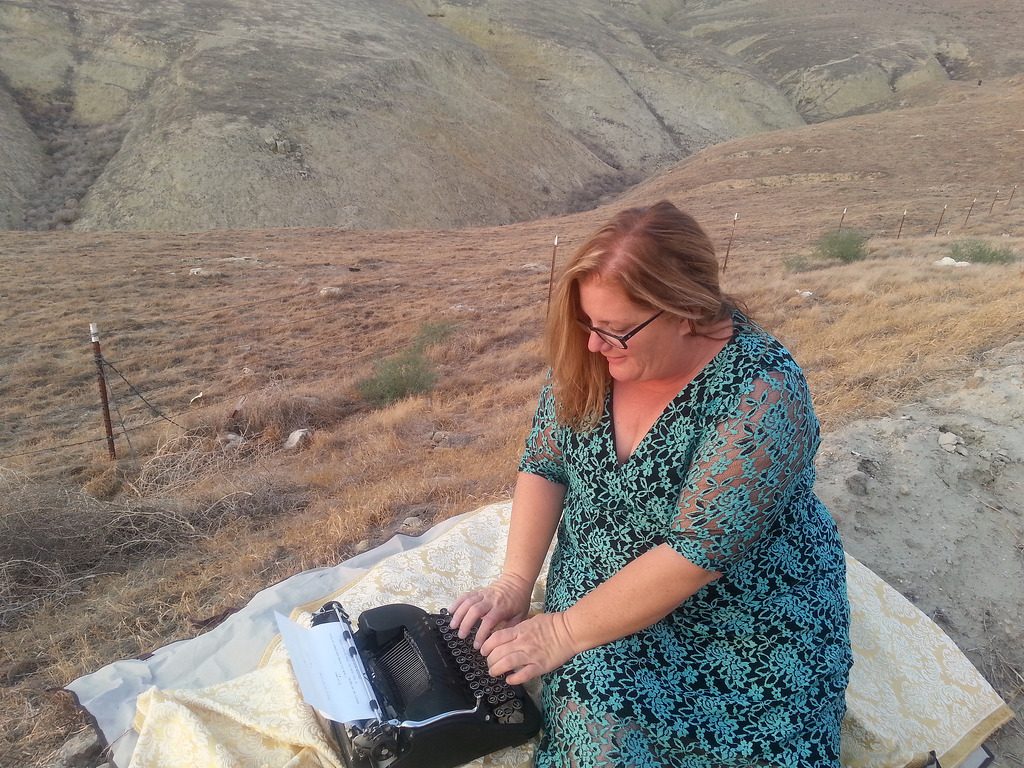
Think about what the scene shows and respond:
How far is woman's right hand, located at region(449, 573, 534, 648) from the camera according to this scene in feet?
6.06

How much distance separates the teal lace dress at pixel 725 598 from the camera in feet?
4.93

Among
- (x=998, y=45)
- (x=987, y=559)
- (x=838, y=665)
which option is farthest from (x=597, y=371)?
(x=998, y=45)

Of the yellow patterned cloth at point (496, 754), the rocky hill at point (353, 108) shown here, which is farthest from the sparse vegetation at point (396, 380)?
the rocky hill at point (353, 108)

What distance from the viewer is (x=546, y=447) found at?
1.96 metres

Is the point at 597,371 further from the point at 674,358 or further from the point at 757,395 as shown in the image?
the point at 757,395

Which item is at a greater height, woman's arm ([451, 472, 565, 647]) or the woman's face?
the woman's face

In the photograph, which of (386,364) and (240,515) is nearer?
(240,515)

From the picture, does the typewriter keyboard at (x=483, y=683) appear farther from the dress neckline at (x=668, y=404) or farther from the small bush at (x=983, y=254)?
the small bush at (x=983, y=254)

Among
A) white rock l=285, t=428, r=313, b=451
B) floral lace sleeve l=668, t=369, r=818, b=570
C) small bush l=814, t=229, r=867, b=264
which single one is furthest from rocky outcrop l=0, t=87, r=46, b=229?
floral lace sleeve l=668, t=369, r=818, b=570

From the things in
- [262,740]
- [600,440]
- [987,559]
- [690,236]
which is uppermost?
[690,236]

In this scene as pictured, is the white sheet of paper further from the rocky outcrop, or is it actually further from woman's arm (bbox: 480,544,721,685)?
the rocky outcrop

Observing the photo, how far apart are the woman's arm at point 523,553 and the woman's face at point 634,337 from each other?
54 cm

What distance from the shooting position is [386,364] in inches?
349

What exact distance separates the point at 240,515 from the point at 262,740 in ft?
9.63
